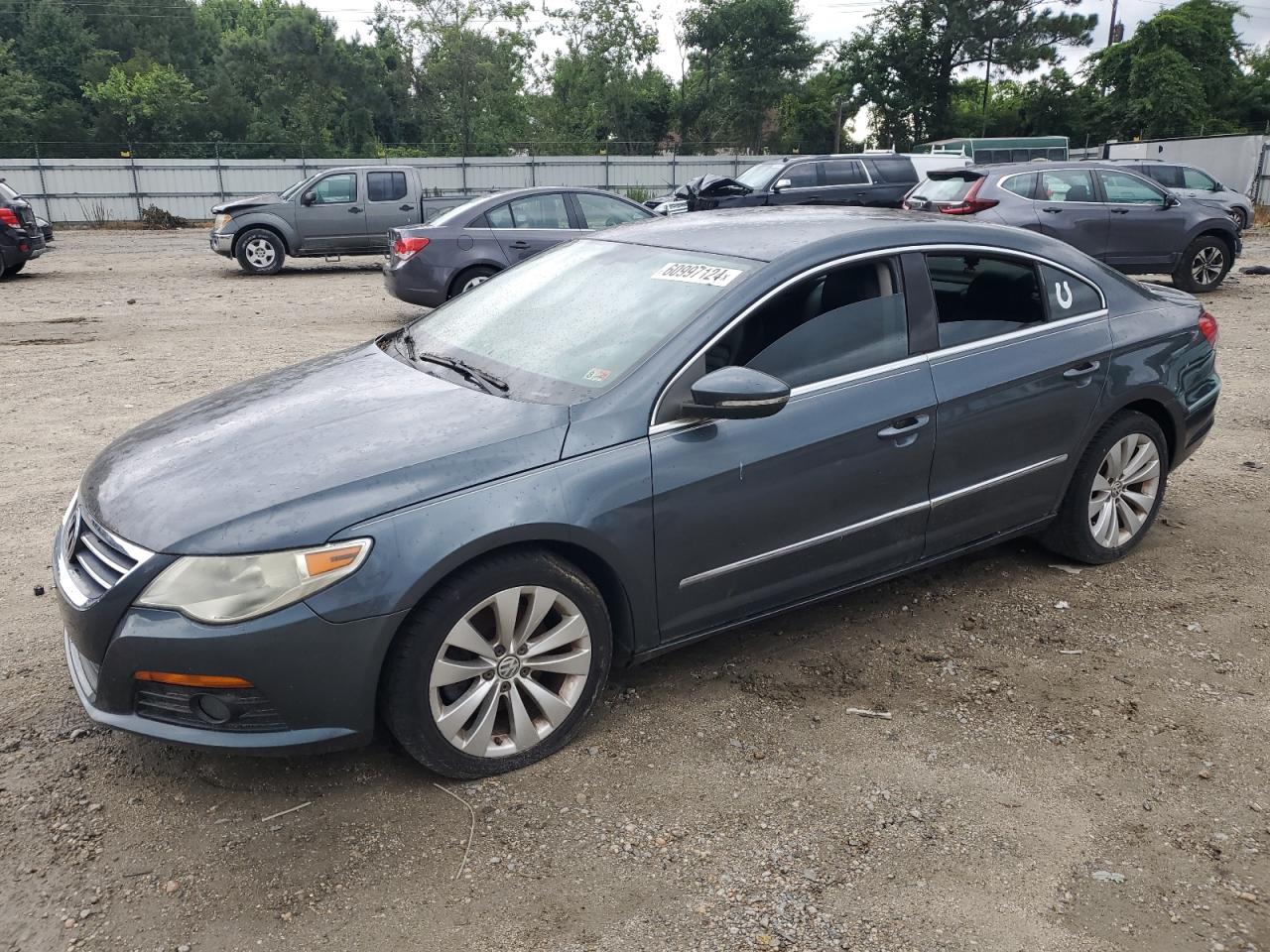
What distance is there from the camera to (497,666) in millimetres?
3006

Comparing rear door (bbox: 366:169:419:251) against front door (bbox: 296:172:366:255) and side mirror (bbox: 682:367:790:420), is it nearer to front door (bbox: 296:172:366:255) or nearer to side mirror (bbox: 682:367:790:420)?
front door (bbox: 296:172:366:255)

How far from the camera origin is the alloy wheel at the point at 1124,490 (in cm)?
448

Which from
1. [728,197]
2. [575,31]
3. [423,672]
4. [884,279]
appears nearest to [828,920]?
[423,672]

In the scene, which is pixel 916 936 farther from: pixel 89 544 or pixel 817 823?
pixel 89 544

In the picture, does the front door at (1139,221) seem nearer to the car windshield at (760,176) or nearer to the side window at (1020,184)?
the side window at (1020,184)

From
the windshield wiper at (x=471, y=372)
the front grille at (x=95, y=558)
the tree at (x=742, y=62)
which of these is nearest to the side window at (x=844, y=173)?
the windshield wiper at (x=471, y=372)

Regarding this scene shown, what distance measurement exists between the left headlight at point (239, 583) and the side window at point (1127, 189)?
41.2 feet

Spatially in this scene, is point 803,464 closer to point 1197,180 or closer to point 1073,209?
point 1073,209

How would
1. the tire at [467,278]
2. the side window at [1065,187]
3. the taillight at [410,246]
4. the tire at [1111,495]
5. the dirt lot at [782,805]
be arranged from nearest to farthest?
1. the dirt lot at [782,805]
2. the tire at [1111,495]
3. the taillight at [410,246]
4. the tire at [467,278]
5. the side window at [1065,187]

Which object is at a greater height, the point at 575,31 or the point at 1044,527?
the point at 575,31

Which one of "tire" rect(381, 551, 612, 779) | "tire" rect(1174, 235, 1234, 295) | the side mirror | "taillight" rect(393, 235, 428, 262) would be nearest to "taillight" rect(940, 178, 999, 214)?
"tire" rect(1174, 235, 1234, 295)

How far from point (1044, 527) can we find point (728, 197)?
41.4 feet

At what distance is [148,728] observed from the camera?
280 centimetres

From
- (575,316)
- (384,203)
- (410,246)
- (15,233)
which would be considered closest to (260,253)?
(384,203)
